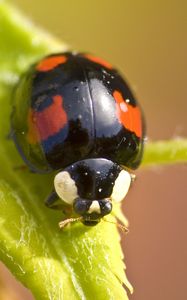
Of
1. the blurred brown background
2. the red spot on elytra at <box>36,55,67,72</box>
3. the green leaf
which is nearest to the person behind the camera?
the green leaf

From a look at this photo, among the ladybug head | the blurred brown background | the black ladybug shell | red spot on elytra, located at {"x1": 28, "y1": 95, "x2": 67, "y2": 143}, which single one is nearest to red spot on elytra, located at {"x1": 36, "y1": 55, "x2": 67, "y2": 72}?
the black ladybug shell

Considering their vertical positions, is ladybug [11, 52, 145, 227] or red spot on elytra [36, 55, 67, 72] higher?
red spot on elytra [36, 55, 67, 72]

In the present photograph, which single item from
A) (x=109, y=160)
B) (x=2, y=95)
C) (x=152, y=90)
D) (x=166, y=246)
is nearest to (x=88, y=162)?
(x=109, y=160)

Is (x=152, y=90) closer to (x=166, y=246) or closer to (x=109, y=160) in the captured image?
(x=166, y=246)

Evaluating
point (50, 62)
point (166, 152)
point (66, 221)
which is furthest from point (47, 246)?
point (50, 62)

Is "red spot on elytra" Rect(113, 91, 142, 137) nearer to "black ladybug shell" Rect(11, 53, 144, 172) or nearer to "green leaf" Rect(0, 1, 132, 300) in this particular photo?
"black ladybug shell" Rect(11, 53, 144, 172)

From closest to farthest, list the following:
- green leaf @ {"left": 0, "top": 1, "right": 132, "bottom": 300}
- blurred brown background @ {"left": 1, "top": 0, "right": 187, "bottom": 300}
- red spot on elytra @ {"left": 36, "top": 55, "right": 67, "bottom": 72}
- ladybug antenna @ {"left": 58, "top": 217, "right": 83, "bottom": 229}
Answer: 1. green leaf @ {"left": 0, "top": 1, "right": 132, "bottom": 300}
2. ladybug antenna @ {"left": 58, "top": 217, "right": 83, "bottom": 229}
3. red spot on elytra @ {"left": 36, "top": 55, "right": 67, "bottom": 72}
4. blurred brown background @ {"left": 1, "top": 0, "right": 187, "bottom": 300}

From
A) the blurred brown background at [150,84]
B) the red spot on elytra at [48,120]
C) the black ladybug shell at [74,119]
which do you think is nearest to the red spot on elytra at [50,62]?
the black ladybug shell at [74,119]
